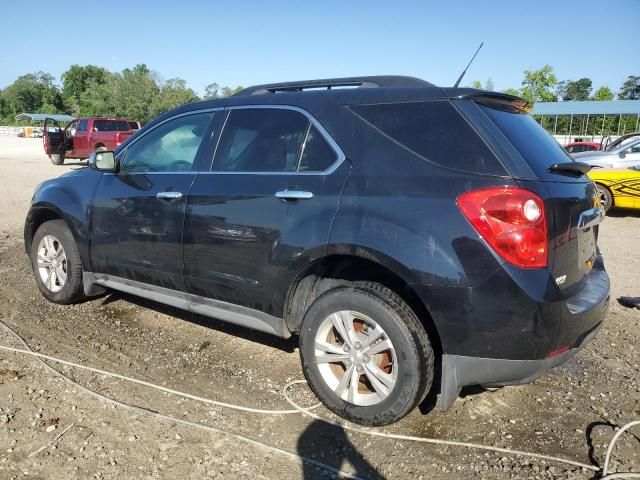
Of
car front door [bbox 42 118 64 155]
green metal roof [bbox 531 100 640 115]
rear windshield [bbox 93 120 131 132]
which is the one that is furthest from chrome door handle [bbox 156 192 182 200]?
green metal roof [bbox 531 100 640 115]

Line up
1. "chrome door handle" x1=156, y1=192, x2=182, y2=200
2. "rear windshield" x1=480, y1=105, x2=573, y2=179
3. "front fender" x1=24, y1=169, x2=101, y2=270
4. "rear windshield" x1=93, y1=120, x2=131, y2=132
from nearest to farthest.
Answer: "rear windshield" x1=480, y1=105, x2=573, y2=179
"chrome door handle" x1=156, y1=192, x2=182, y2=200
"front fender" x1=24, y1=169, x2=101, y2=270
"rear windshield" x1=93, y1=120, x2=131, y2=132

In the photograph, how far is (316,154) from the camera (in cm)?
314

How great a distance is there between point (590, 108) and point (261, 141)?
140 ft

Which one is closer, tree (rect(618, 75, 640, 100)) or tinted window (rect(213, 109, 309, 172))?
tinted window (rect(213, 109, 309, 172))

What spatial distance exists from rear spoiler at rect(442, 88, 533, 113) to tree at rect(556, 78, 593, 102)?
105 meters

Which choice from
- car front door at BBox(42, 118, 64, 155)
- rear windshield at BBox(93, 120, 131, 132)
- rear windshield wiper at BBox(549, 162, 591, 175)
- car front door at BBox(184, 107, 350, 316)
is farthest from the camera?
car front door at BBox(42, 118, 64, 155)

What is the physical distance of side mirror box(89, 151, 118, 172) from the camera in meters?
4.17

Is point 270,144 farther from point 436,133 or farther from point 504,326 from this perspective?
point 504,326

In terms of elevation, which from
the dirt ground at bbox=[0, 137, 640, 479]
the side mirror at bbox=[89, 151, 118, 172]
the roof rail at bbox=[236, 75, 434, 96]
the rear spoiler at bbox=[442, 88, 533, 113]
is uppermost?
the roof rail at bbox=[236, 75, 434, 96]

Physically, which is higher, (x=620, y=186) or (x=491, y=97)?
(x=491, y=97)

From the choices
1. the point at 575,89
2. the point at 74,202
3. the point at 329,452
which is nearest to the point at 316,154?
the point at 329,452

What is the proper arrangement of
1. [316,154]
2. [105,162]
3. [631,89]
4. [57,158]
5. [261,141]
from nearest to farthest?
1. [316,154]
2. [261,141]
3. [105,162]
4. [57,158]
5. [631,89]

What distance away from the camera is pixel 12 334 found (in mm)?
4102

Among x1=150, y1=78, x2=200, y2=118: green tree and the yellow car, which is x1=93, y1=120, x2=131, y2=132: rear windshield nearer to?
the yellow car
